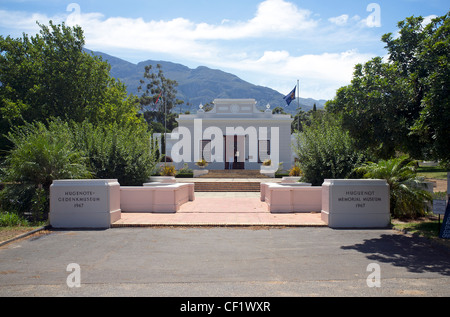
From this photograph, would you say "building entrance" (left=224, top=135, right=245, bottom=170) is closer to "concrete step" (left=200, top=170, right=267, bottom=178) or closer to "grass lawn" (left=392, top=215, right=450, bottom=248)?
"concrete step" (left=200, top=170, right=267, bottom=178)

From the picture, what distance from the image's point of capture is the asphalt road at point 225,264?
5.41m

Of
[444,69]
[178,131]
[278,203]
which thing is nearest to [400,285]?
[444,69]

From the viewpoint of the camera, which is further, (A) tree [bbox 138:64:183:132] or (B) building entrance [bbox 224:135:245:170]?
(A) tree [bbox 138:64:183:132]

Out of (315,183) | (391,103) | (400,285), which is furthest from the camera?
(315,183)

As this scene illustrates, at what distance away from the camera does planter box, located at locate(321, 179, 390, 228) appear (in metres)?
10.4

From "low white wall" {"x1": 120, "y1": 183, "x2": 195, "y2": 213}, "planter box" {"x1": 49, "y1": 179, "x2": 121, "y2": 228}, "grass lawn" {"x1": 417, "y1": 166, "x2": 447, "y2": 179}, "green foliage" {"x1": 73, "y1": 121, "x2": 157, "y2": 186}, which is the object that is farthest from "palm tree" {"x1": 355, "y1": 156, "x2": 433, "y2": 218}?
"grass lawn" {"x1": 417, "y1": 166, "x2": 447, "y2": 179}

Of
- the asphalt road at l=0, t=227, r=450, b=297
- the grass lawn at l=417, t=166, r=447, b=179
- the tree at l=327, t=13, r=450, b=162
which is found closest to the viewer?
the asphalt road at l=0, t=227, r=450, b=297

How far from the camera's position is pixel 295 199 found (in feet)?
42.5

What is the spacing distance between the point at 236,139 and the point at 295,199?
23641 mm

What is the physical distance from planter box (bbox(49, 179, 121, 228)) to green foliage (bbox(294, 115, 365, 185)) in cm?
818

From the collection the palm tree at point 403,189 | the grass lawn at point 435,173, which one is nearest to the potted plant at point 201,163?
the grass lawn at point 435,173

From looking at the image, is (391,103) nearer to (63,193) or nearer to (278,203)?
(278,203)
